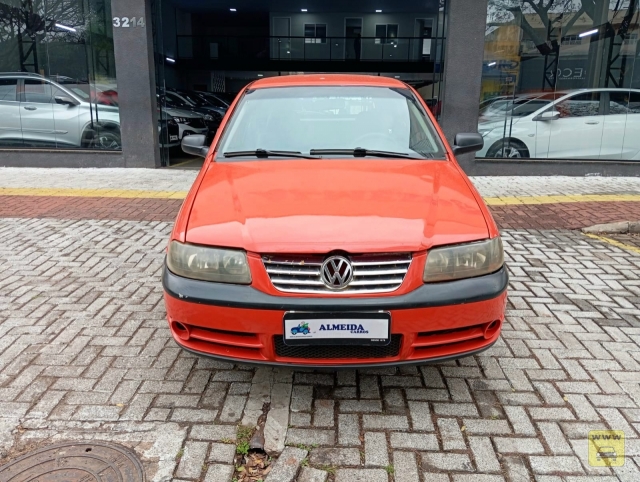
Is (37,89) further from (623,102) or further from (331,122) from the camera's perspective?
(623,102)

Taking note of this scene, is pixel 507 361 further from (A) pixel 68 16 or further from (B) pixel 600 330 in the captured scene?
(A) pixel 68 16

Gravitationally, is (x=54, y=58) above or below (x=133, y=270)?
above

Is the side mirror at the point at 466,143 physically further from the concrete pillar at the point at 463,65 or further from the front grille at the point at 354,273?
the concrete pillar at the point at 463,65

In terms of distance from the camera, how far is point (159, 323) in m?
3.82

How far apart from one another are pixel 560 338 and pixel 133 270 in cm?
362

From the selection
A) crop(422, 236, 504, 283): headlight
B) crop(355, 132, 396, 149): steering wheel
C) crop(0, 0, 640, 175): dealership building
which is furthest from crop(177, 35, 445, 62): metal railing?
crop(422, 236, 504, 283): headlight

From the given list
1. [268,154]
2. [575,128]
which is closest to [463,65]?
[575,128]

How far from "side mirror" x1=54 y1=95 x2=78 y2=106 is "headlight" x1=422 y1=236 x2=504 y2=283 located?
961 centimetres

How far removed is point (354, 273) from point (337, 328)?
0.26 meters

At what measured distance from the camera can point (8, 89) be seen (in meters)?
10.2

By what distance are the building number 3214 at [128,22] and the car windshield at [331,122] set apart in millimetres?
6529

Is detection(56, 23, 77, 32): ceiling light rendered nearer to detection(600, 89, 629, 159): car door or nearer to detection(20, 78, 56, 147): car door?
detection(20, 78, 56, 147): car door

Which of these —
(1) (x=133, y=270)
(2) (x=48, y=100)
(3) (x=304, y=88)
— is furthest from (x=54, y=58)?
(3) (x=304, y=88)

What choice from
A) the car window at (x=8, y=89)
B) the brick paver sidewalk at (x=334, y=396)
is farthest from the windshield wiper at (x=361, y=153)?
the car window at (x=8, y=89)
